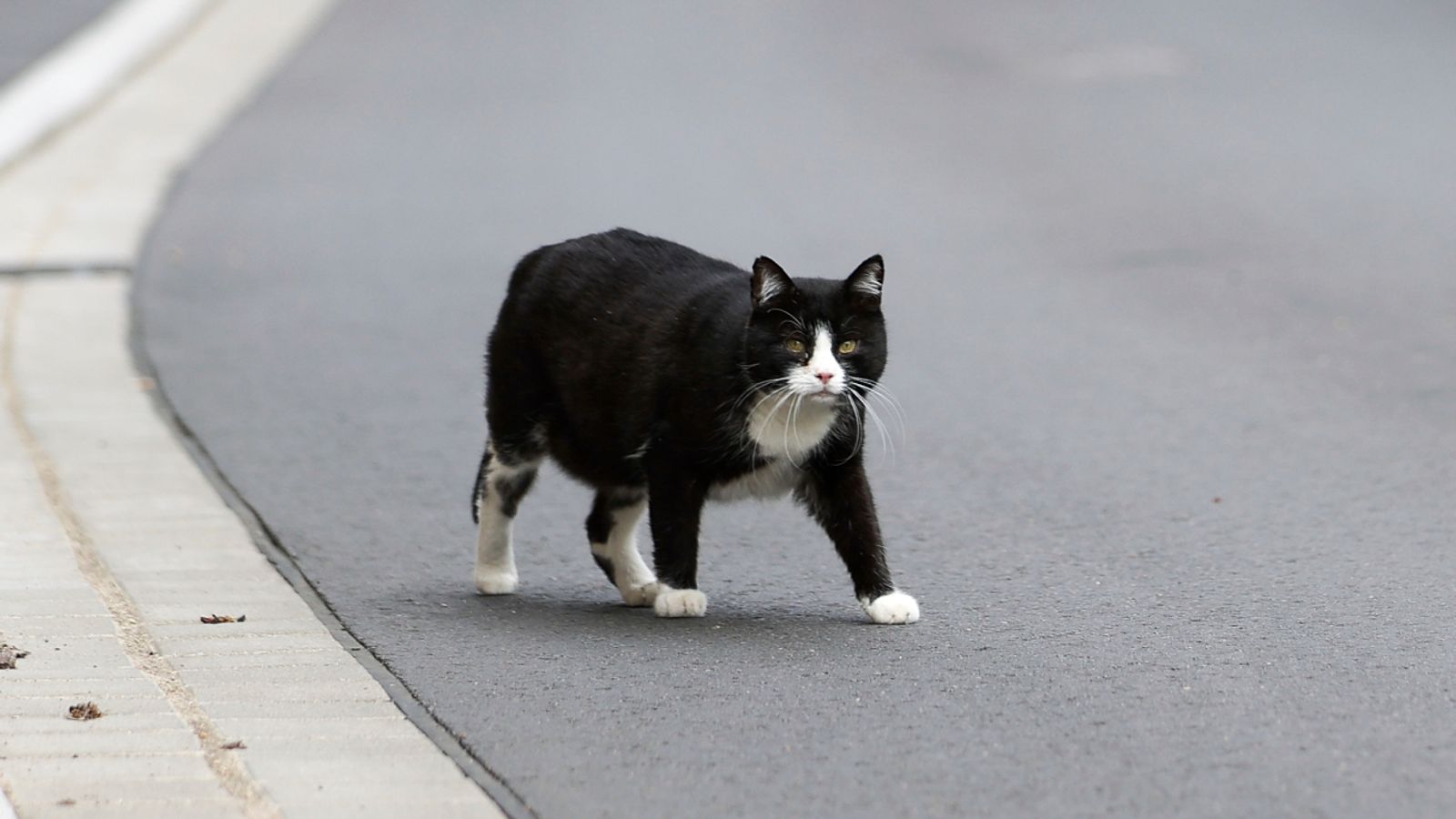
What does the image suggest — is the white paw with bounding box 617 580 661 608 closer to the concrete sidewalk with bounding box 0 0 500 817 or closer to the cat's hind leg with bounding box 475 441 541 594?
the cat's hind leg with bounding box 475 441 541 594

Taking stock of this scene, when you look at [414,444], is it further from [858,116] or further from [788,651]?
[858,116]

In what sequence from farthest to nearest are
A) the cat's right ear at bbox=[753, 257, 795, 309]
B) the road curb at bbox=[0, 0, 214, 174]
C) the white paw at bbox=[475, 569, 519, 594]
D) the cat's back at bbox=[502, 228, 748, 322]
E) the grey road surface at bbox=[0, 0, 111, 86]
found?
1. the grey road surface at bbox=[0, 0, 111, 86]
2. the road curb at bbox=[0, 0, 214, 174]
3. the white paw at bbox=[475, 569, 519, 594]
4. the cat's back at bbox=[502, 228, 748, 322]
5. the cat's right ear at bbox=[753, 257, 795, 309]

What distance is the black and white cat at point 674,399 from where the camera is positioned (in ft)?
18.4

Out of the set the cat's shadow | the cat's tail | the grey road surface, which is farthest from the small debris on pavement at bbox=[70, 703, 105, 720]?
the grey road surface

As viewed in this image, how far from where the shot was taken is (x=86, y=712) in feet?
15.8

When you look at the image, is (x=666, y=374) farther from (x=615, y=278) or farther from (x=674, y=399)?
(x=615, y=278)

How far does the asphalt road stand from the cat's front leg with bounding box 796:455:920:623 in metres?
0.14

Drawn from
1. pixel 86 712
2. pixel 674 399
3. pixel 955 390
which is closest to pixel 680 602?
pixel 674 399

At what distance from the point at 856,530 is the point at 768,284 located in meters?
0.79

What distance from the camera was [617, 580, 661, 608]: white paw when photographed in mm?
6148

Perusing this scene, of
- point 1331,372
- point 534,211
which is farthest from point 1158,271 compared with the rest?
point 534,211

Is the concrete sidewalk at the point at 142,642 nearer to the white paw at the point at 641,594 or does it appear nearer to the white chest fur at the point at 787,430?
the white paw at the point at 641,594

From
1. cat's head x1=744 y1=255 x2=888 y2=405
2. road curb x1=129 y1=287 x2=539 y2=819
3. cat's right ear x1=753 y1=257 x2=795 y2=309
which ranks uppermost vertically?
cat's right ear x1=753 y1=257 x2=795 y2=309

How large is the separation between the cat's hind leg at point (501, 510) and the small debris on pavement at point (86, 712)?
5.51 ft
